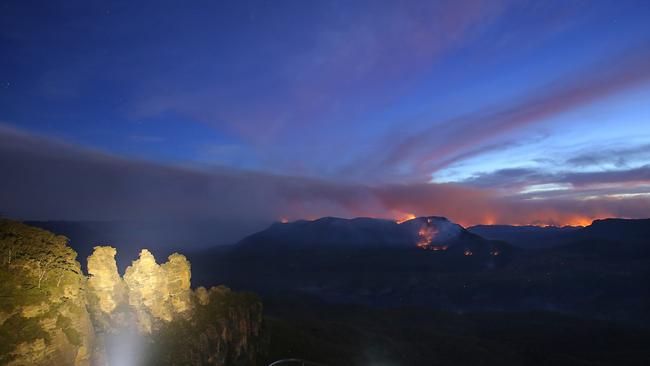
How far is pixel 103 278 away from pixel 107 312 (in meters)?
5.18

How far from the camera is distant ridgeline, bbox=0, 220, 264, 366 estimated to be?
113 ft

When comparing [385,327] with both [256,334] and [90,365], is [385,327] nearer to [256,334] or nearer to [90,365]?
[256,334]

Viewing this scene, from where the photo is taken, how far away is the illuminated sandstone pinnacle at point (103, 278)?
53344 mm

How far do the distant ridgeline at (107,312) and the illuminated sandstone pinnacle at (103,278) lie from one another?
0.13 meters

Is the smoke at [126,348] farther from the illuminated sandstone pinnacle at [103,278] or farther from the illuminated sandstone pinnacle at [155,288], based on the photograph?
the illuminated sandstone pinnacle at [103,278]

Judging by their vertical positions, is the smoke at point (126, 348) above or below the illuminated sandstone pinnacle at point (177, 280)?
below

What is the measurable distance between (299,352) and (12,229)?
293ft

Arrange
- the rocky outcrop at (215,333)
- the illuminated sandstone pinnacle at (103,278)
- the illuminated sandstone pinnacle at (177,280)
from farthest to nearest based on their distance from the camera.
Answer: the illuminated sandstone pinnacle at (177,280), the rocky outcrop at (215,333), the illuminated sandstone pinnacle at (103,278)

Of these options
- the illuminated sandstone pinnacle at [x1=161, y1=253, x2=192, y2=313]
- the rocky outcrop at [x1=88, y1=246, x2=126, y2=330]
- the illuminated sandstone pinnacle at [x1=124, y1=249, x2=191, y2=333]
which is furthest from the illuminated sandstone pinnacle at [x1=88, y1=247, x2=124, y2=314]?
the illuminated sandstone pinnacle at [x1=161, y1=253, x2=192, y2=313]

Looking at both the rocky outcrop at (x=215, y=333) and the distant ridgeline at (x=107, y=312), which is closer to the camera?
the distant ridgeline at (x=107, y=312)

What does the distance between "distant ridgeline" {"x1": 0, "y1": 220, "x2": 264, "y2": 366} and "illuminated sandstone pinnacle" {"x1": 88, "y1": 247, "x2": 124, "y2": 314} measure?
13 centimetres

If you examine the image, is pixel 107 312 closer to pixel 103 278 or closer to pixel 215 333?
pixel 103 278

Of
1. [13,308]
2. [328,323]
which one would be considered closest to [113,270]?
[13,308]

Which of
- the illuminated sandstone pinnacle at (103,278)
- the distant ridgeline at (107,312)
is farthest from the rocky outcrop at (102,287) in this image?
the distant ridgeline at (107,312)
